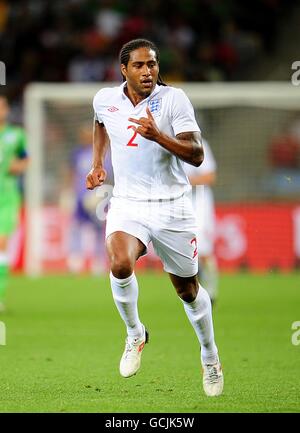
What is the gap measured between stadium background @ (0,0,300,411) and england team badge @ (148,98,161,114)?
2979 mm

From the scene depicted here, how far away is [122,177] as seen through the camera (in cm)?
692

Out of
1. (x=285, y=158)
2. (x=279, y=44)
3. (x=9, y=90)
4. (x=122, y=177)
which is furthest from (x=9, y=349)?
(x=279, y=44)

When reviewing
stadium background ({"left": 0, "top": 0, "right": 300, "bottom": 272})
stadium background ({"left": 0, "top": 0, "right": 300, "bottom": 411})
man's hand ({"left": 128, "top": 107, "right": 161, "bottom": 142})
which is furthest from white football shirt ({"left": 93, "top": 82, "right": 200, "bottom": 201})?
stadium background ({"left": 0, "top": 0, "right": 300, "bottom": 272})

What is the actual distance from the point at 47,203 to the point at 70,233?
704 millimetres

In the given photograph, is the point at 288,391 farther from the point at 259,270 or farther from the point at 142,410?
the point at 259,270

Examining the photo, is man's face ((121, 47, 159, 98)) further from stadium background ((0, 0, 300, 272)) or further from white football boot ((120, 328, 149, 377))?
stadium background ((0, 0, 300, 272))

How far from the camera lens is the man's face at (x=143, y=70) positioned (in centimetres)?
678

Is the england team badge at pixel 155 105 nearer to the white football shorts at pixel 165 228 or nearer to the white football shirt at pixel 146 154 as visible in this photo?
the white football shirt at pixel 146 154

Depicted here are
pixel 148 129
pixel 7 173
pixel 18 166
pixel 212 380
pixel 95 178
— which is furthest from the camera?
pixel 7 173

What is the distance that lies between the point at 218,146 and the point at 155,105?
11.6 meters

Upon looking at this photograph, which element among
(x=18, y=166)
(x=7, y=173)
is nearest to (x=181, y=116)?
(x=18, y=166)

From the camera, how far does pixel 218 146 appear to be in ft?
60.3

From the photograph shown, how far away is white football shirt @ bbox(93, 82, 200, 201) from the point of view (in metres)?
6.79

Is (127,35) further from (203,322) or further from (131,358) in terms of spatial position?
(203,322)
